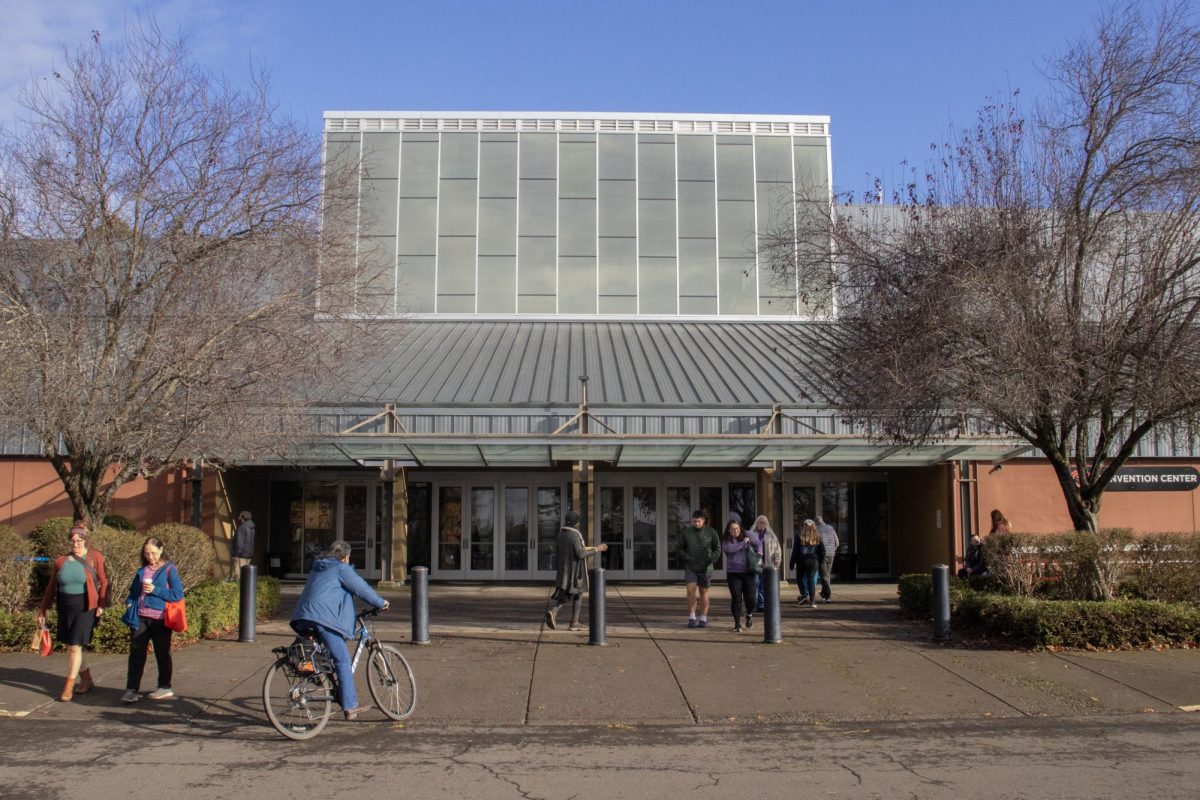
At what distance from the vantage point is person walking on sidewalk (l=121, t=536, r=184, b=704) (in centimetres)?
862

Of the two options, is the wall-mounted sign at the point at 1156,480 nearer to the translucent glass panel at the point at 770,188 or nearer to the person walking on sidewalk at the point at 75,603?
the translucent glass panel at the point at 770,188

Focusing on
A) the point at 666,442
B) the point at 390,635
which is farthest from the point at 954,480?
the point at 390,635

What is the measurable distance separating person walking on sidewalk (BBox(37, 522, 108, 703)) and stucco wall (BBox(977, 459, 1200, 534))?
17310 millimetres

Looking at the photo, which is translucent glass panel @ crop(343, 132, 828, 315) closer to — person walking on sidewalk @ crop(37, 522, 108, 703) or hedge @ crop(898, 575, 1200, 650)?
hedge @ crop(898, 575, 1200, 650)

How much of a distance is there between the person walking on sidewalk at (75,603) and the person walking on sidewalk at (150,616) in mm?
426

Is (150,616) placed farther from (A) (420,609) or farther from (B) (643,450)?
(B) (643,450)

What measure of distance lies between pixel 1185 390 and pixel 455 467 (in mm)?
14869

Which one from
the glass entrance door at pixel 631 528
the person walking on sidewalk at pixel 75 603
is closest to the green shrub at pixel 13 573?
the person walking on sidewalk at pixel 75 603

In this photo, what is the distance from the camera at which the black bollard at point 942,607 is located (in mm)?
11680

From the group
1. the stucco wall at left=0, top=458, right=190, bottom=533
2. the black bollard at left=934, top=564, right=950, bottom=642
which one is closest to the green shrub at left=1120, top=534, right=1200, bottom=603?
the black bollard at left=934, top=564, right=950, bottom=642

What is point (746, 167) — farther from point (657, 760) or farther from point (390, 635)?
point (657, 760)

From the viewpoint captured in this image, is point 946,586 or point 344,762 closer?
point 344,762

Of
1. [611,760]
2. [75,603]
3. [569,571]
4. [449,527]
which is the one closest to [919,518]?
[449,527]

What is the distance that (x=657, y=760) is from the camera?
23.3 feet
